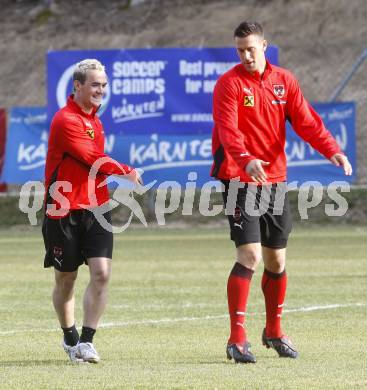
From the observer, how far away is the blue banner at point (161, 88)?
25797mm

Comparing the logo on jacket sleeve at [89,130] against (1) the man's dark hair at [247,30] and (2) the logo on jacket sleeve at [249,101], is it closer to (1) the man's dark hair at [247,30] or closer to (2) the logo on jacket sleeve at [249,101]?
(2) the logo on jacket sleeve at [249,101]

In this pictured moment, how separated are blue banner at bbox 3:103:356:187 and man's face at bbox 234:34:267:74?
15180mm

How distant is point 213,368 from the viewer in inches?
367

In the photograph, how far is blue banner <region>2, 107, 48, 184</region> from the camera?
26.0 meters

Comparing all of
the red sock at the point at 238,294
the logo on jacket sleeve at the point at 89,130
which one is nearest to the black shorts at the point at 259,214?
the red sock at the point at 238,294

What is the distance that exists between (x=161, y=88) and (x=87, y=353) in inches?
654

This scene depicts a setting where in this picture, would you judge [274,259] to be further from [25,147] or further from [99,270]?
[25,147]

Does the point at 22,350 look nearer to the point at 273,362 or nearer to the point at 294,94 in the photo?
the point at 273,362

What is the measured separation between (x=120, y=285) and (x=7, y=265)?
10.3 ft

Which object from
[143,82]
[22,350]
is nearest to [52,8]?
[143,82]

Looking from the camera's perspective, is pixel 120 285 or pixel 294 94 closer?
pixel 294 94

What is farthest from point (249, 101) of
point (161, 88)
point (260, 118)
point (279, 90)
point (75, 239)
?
point (161, 88)

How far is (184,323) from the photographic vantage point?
12.1 m
